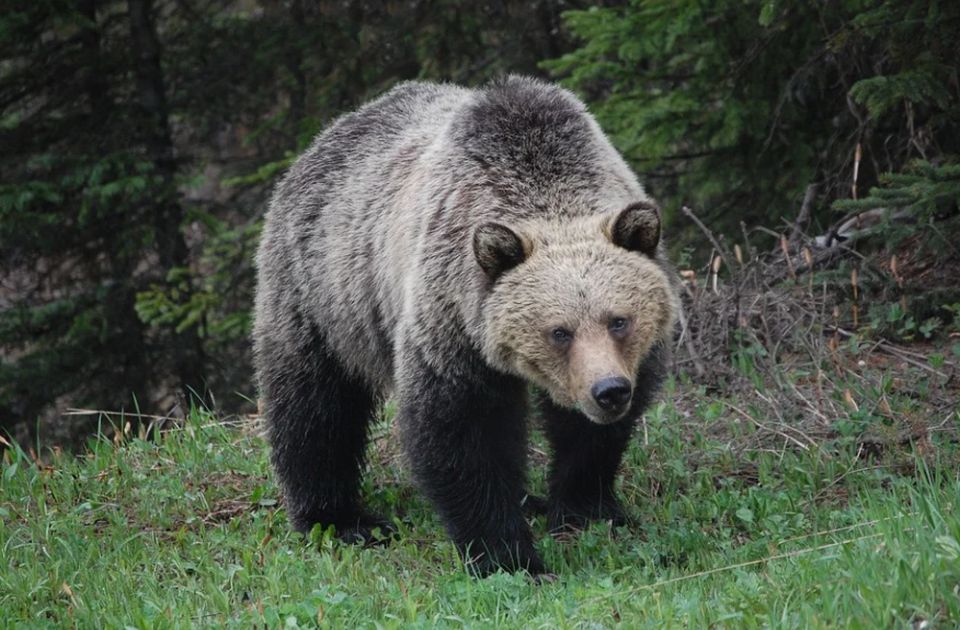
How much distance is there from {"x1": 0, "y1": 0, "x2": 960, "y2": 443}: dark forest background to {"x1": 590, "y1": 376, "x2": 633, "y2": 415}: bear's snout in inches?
146

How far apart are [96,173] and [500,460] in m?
7.34

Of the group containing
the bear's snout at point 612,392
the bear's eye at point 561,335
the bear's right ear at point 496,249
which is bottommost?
the bear's snout at point 612,392

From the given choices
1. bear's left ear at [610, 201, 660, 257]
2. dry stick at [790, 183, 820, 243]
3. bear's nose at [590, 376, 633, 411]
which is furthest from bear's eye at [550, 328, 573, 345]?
dry stick at [790, 183, 820, 243]

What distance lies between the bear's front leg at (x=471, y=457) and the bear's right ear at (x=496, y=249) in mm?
478

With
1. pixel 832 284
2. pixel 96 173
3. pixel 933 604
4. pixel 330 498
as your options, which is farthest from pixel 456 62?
pixel 933 604

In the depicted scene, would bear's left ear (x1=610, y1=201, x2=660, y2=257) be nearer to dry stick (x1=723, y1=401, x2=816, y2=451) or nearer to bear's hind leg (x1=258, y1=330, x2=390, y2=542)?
dry stick (x1=723, y1=401, x2=816, y2=451)

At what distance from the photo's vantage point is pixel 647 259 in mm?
5422

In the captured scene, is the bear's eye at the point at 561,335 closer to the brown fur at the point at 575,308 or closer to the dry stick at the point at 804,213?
the brown fur at the point at 575,308

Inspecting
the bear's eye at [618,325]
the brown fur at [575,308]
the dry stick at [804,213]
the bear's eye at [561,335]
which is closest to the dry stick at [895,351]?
the dry stick at [804,213]

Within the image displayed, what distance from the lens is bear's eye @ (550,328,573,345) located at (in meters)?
5.15

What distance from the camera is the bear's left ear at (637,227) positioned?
5230 millimetres

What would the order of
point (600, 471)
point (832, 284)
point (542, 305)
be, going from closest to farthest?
point (542, 305) → point (600, 471) → point (832, 284)

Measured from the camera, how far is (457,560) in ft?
18.5

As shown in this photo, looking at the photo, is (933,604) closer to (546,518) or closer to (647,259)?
(647,259)
